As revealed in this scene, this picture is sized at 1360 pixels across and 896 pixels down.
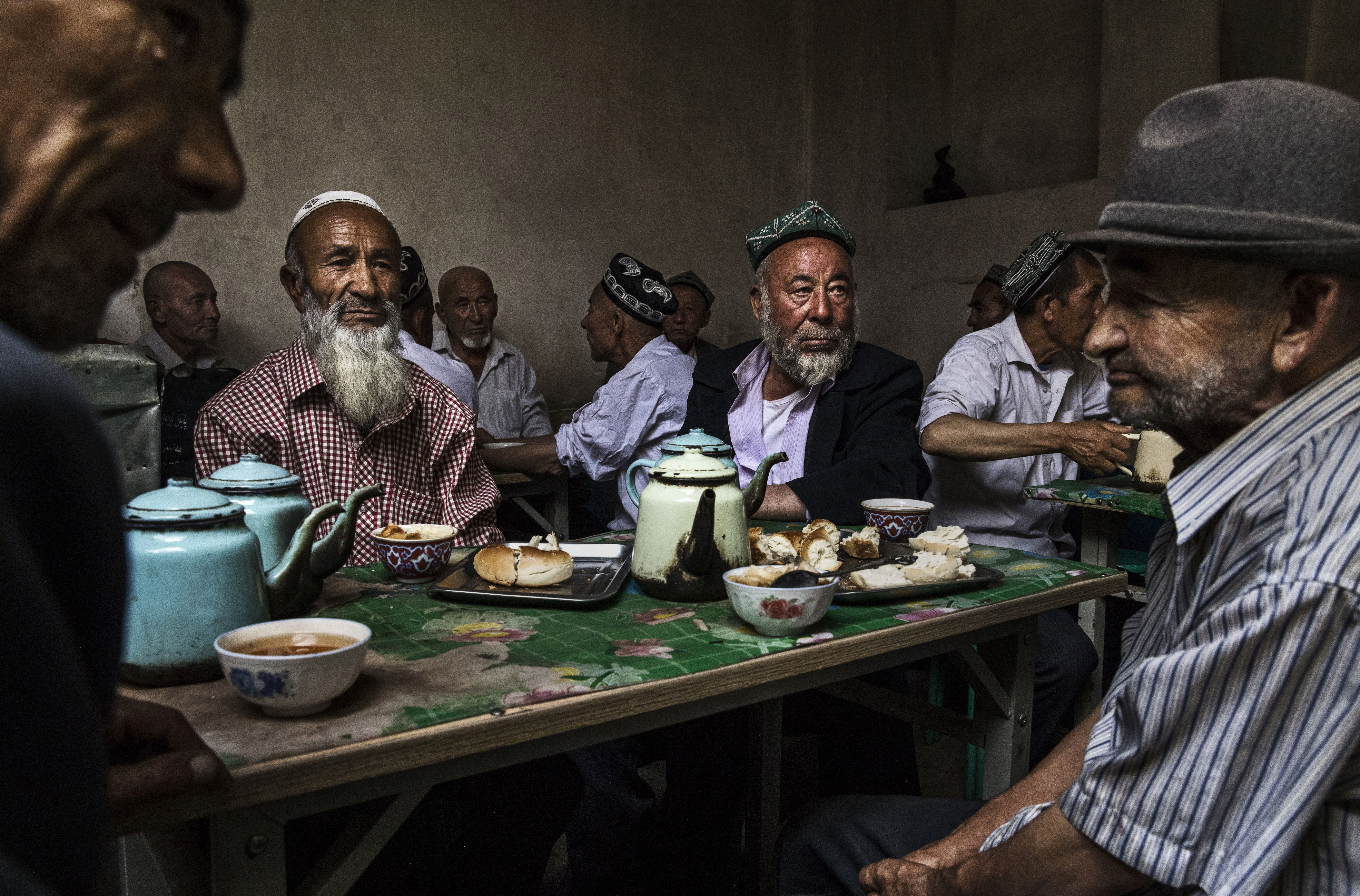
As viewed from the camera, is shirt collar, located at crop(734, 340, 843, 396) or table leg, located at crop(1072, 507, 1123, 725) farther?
shirt collar, located at crop(734, 340, 843, 396)

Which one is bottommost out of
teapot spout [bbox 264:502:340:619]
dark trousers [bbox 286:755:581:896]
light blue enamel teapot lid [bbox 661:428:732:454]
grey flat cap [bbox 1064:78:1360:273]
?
dark trousers [bbox 286:755:581:896]

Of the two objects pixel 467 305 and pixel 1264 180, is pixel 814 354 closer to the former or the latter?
pixel 1264 180

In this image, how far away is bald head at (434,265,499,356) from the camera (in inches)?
223

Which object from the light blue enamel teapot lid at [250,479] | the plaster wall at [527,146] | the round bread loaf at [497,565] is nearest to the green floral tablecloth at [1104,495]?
the round bread loaf at [497,565]

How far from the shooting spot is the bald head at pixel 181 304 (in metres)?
4.88

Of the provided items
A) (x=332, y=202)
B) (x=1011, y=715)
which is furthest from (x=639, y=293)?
(x=1011, y=715)

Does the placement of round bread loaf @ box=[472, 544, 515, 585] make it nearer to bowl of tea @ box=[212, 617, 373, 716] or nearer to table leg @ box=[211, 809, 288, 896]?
bowl of tea @ box=[212, 617, 373, 716]

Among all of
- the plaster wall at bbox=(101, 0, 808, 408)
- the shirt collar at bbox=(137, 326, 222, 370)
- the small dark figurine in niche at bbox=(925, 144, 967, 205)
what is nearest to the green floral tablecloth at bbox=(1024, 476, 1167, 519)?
the plaster wall at bbox=(101, 0, 808, 408)

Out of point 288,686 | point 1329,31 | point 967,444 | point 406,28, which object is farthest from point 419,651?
point 1329,31

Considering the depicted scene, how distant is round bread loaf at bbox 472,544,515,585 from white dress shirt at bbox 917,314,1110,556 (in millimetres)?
1764

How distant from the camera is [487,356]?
5.93 metres

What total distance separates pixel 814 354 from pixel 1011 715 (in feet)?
4.16

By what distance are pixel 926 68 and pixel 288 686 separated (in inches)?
306

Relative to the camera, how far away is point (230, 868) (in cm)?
91
